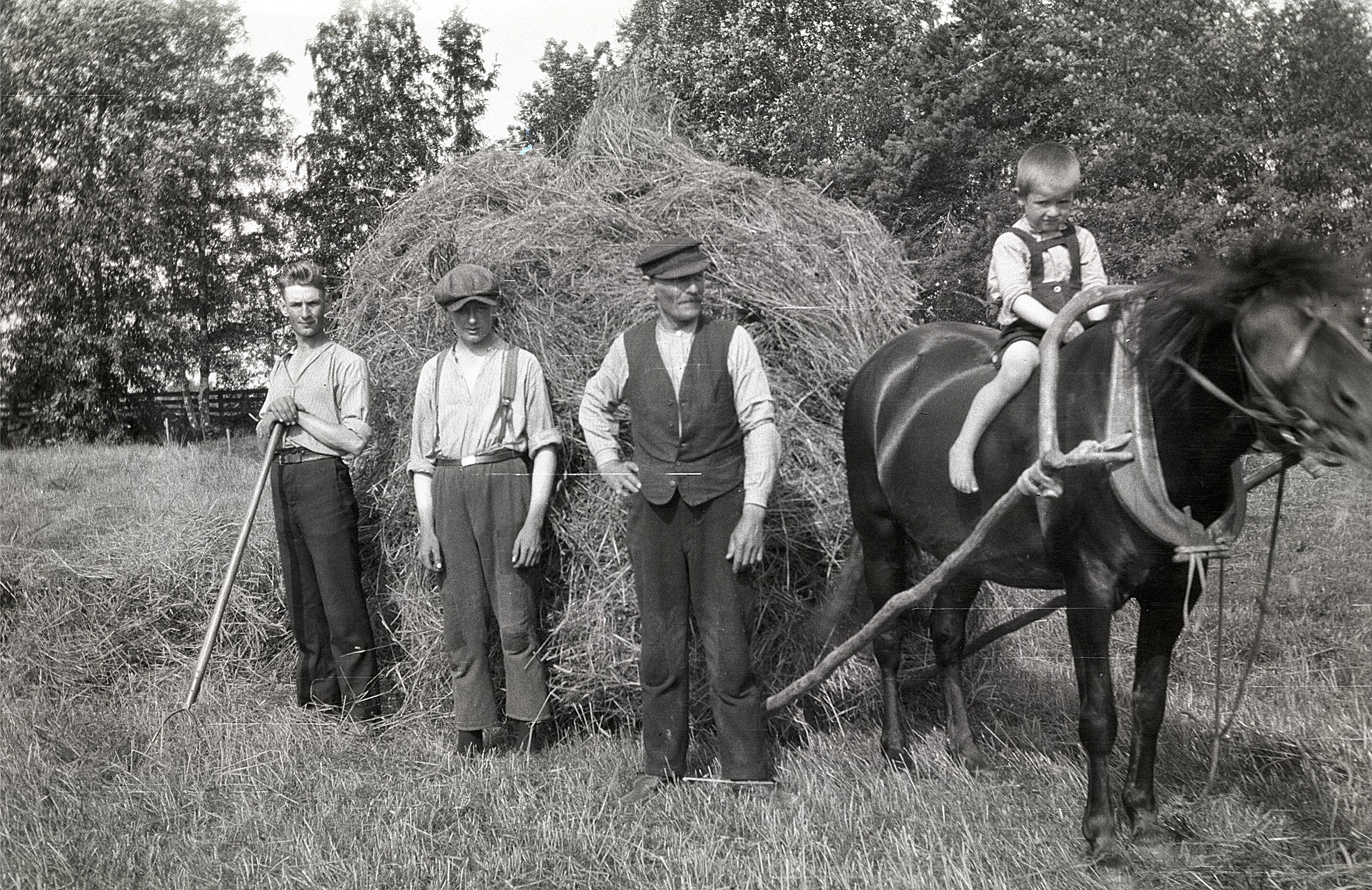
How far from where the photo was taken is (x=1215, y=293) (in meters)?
2.83

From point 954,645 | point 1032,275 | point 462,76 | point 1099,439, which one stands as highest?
point 462,76

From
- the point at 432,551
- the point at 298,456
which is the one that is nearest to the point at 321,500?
the point at 298,456

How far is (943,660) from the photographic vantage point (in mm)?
4914

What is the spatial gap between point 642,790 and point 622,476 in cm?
124

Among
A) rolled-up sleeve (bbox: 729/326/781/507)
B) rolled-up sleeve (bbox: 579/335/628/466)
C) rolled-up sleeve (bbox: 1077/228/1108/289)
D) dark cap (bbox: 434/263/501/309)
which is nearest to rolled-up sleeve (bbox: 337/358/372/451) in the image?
dark cap (bbox: 434/263/501/309)

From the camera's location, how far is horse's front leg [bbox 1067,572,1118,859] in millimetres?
3434

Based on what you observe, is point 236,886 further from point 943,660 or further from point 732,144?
point 732,144

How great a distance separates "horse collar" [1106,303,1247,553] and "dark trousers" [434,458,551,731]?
2.58m

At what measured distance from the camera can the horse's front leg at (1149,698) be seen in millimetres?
3473

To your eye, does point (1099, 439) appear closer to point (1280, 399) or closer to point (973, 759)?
point (1280, 399)

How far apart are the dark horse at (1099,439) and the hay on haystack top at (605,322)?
30 cm

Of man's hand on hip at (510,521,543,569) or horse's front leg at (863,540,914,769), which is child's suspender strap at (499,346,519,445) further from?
horse's front leg at (863,540,914,769)

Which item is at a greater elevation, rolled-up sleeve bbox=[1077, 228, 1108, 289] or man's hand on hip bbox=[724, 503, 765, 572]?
rolled-up sleeve bbox=[1077, 228, 1108, 289]

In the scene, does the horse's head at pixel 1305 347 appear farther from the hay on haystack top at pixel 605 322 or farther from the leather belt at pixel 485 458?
the leather belt at pixel 485 458
